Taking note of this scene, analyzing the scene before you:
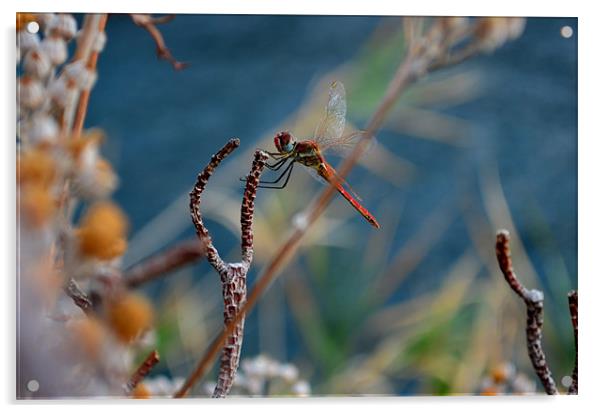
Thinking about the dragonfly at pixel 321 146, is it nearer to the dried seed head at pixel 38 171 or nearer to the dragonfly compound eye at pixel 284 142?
the dragonfly compound eye at pixel 284 142

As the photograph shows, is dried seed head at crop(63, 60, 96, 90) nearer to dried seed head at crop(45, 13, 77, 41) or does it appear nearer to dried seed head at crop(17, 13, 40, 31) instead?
dried seed head at crop(45, 13, 77, 41)

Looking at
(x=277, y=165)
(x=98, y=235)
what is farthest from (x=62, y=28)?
(x=98, y=235)

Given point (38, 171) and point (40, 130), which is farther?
point (40, 130)

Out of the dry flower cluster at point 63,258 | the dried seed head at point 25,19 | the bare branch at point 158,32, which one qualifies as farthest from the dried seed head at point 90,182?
the bare branch at point 158,32

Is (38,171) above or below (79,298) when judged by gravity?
above

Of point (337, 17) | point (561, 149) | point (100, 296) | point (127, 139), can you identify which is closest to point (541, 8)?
point (561, 149)

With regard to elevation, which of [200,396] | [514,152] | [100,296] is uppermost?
[514,152]

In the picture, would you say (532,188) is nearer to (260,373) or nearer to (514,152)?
(514,152)

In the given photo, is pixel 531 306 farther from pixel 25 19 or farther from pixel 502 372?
pixel 25 19
